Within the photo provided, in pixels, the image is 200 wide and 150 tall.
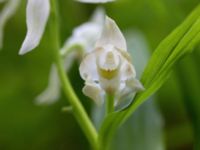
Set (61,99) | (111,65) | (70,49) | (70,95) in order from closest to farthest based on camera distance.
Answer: (111,65) → (70,95) → (70,49) → (61,99)

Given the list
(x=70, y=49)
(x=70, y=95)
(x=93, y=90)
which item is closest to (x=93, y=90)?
(x=93, y=90)

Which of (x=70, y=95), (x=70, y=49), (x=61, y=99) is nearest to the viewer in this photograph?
(x=70, y=95)

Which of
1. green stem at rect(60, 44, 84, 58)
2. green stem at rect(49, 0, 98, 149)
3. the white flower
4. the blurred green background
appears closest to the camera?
the white flower

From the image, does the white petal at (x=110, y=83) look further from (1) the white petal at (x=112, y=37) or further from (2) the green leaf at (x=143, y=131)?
(2) the green leaf at (x=143, y=131)

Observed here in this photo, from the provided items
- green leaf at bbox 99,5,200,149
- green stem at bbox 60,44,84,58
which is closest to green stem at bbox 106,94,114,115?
green leaf at bbox 99,5,200,149

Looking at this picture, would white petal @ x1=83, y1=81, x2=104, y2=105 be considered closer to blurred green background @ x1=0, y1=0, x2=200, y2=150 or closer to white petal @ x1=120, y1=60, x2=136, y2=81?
white petal @ x1=120, y1=60, x2=136, y2=81

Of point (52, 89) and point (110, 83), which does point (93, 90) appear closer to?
point (110, 83)

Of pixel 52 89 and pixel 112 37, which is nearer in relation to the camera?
pixel 112 37
